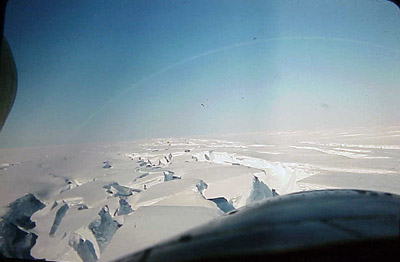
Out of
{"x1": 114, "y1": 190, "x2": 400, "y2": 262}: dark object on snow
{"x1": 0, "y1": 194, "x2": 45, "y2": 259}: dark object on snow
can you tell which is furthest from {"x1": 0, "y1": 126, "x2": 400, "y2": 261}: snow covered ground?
{"x1": 114, "y1": 190, "x2": 400, "y2": 262}: dark object on snow

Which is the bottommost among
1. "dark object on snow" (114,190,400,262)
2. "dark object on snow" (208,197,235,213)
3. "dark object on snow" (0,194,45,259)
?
"dark object on snow" (0,194,45,259)

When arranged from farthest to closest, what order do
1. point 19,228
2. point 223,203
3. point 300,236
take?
point 19,228 < point 223,203 < point 300,236

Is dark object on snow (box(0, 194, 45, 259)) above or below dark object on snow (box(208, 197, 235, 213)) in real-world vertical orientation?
below

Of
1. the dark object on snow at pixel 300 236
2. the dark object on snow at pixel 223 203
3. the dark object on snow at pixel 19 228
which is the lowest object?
the dark object on snow at pixel 19 228

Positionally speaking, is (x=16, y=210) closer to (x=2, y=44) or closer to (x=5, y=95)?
(x=5, y=95)

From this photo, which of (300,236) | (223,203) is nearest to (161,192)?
(223,203)

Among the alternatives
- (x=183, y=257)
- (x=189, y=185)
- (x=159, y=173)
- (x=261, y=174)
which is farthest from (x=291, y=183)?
(x=183, y=257)

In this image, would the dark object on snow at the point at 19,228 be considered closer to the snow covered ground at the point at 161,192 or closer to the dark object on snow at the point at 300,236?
the snow covered ground at the point at 161,192

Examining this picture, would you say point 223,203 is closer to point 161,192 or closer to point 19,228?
point 161,192

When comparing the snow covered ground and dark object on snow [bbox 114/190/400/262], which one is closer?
dark object on snow [bbox 114/190/400/262]

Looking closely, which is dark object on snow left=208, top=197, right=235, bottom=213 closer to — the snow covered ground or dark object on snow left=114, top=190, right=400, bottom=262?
the snow covered ground

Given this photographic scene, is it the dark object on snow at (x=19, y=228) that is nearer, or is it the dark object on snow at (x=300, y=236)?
the dark object on snow at (x=300, y=236)

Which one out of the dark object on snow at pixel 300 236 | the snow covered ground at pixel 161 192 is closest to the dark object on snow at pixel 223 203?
the snow covered ground at pixel 161 192
